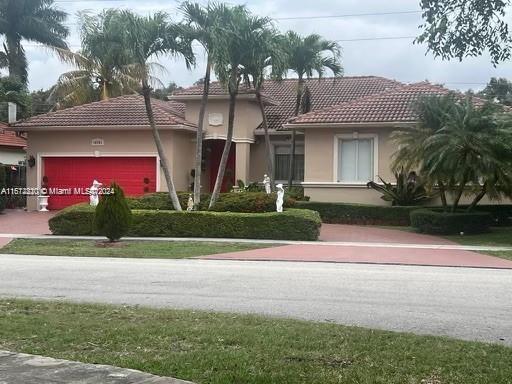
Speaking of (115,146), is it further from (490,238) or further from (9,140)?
(490,238)

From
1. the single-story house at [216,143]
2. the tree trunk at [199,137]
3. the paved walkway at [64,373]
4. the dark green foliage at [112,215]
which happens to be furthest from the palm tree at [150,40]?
the paved walkway at [64,373]

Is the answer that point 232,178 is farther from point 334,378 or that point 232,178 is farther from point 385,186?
point 334,378

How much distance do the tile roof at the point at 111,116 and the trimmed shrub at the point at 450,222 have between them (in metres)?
11.2

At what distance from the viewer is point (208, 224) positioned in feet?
69.2

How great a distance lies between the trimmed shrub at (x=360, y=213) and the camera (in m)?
24.8

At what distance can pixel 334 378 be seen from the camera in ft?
17.5

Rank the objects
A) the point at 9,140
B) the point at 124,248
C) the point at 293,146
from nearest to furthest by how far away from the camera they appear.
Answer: the point at 124,248 → the point at 293,146 → the point at 9,140

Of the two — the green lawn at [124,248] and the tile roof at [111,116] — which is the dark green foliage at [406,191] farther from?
the tile roof at [111,116]

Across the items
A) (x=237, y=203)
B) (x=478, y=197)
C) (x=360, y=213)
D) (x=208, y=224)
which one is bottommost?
(x=208, y=224)

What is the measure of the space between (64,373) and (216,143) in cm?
2768

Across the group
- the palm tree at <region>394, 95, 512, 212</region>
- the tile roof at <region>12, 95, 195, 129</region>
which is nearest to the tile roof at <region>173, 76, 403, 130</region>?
the tile roof at <region>12, 95, 195, 129</region>

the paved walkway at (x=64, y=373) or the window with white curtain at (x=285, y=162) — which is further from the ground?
the window with white curtain at (x=285, y=162)

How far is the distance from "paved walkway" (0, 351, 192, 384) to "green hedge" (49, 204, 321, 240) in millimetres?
15072

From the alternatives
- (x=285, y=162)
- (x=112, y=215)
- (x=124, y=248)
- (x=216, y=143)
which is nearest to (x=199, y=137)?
(x=112, y=215)
